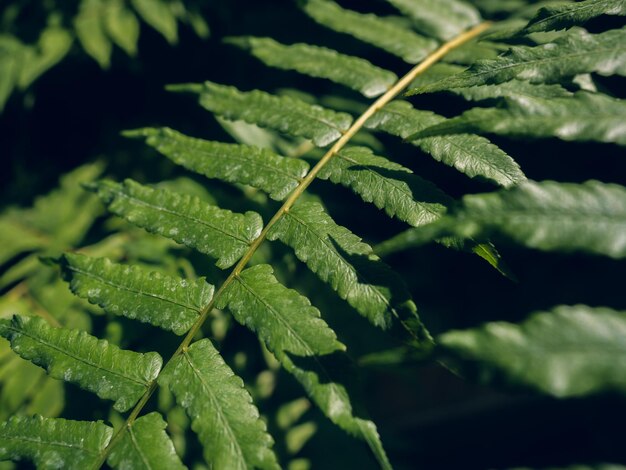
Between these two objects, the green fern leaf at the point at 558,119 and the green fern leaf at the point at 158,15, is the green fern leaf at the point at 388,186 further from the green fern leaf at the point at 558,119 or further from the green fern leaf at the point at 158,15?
the green fern leaf at the point at 158,15

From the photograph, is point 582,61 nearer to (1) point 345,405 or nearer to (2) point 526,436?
(1) point 345,405

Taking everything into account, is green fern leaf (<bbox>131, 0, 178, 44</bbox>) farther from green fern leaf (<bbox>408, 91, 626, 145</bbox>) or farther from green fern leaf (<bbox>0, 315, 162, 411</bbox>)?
green fern leaf (<bbox>408, 91, 626, 145</bbox>)

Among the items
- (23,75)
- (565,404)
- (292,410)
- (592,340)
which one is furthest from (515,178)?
(565,404)

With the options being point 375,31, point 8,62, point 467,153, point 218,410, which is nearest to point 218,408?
point 218,410

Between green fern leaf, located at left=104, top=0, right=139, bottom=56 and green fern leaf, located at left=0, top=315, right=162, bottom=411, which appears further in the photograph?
green fern leaf, located at left=104, top=0, right=139, bottom=56

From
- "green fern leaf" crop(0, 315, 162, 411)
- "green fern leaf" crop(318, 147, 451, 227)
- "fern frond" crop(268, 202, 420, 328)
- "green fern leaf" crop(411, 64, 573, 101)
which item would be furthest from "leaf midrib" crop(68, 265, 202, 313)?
"green fern leaf" crop(411, 64, 573, 101)

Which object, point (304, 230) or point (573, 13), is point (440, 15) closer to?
point (573, 13)
